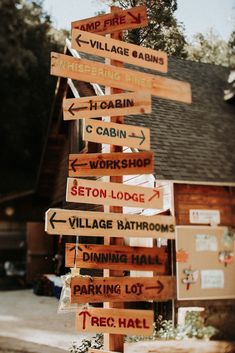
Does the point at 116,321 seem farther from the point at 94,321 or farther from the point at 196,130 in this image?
the point at 196,130

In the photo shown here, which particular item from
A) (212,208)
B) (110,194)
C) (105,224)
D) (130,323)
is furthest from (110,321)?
(212,208)

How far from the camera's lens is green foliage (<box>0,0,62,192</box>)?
79.5ft

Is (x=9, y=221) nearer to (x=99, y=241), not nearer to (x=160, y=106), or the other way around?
(x=99, y=241)

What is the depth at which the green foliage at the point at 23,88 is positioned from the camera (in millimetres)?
24234

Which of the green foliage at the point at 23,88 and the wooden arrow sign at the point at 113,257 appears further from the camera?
the green foliage at the point at 23,88

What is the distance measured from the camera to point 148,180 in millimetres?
9383

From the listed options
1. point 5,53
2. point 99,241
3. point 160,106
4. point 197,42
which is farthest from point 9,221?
point 197,42

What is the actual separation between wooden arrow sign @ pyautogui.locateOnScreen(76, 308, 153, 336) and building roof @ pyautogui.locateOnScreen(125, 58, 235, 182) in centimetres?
479

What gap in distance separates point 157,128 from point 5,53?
18108mm

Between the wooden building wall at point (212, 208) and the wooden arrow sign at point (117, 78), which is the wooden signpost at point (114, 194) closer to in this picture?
the wooden arrow sign at point (117, 78)

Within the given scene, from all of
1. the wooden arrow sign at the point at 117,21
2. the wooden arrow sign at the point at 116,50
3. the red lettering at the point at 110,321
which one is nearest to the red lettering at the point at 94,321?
the red lettering at the point at 110,321

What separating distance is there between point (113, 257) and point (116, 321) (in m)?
0.60

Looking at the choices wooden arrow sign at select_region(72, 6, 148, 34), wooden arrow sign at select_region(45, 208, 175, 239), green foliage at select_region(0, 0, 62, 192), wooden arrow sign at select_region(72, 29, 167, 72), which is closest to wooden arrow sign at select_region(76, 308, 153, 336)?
wooden arrow sign at select_region(45, 208, 175, 239)

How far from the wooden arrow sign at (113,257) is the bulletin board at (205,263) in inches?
189
